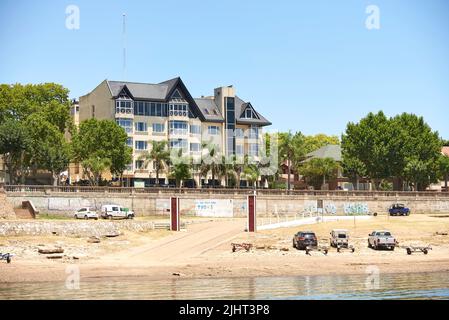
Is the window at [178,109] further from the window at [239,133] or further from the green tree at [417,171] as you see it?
the green tree at [417,171]

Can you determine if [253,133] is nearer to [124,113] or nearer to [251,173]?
[251,173]

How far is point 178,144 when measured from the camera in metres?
129

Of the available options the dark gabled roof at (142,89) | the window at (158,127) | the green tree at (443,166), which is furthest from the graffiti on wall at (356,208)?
the green tree at (443,166)

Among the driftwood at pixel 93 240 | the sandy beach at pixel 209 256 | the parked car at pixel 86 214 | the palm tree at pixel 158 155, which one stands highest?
the palm tree at pixel 158 155

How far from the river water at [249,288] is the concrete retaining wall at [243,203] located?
37.6m

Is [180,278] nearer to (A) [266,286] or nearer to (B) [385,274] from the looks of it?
(A) [266,286]

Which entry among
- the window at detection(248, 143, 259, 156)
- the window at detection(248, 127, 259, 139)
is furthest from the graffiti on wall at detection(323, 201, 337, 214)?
the window at detection(248, 127, 259, 139)

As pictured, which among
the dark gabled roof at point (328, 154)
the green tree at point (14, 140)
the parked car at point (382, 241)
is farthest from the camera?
the dark gabled roof at point (328, 154)

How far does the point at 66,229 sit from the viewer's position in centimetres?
7462

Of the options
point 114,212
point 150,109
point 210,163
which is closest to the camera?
point 114,212

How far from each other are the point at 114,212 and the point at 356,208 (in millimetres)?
36464

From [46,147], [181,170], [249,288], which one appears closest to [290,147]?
[181,170]

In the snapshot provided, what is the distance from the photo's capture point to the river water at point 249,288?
4562cm

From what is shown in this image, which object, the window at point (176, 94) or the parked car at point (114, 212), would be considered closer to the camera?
the parked car at point (114, 212)
